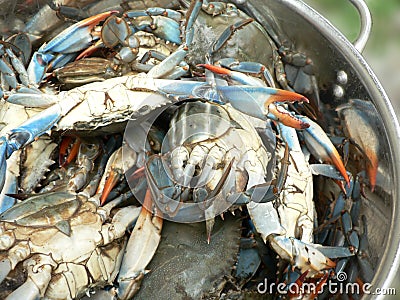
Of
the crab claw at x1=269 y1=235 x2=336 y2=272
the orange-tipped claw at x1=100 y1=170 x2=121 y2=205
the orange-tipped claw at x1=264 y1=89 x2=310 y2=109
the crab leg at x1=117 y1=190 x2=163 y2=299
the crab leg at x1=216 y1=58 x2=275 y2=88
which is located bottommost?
the crab leg at x1=117 y1=190 x2=163 y2=299

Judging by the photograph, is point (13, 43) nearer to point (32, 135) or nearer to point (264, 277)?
point (32, 135)

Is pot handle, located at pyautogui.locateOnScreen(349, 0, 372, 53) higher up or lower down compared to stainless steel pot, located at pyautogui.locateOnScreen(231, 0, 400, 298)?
higher up

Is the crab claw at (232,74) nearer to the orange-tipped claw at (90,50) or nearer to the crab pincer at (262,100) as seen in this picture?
the crab pincer at (262,100)

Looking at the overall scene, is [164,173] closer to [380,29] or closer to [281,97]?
[281,97]

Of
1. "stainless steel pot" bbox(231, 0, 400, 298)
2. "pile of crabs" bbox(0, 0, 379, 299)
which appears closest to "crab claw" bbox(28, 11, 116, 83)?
"pile of crabs" bbox(0, 0, 379, 299)

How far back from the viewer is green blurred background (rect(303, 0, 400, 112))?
2775 millimetres

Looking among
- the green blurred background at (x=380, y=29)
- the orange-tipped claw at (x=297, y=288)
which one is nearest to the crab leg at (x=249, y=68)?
the orange-tipped claw at (x=297, y=288)

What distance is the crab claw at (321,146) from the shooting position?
5.32 feet

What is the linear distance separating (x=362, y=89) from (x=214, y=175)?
1.66ft

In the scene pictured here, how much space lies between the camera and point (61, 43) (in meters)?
1.69

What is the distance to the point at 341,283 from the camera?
1.52m

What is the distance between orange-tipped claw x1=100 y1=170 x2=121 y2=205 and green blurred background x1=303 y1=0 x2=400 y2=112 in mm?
1705

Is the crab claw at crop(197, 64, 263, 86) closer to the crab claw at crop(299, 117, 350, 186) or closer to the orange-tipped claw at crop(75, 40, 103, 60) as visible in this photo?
the crab claw at crop(299, 117, 350, 186)

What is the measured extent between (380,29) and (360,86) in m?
1.62
